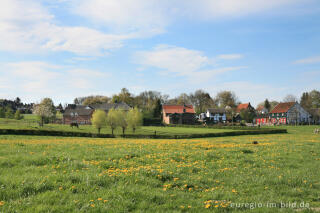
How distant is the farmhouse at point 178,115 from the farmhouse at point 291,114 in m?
46.7

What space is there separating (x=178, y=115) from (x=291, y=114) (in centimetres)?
5944

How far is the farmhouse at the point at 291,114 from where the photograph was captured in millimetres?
126838

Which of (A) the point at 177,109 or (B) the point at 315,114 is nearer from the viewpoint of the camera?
(A) the point at 177,109

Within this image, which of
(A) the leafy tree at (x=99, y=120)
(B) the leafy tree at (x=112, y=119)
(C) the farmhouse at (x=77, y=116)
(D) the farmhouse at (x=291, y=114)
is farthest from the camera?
(C) the farmhouse at (x=77, y=116)

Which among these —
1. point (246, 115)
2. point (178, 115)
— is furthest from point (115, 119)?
point (246, 115)

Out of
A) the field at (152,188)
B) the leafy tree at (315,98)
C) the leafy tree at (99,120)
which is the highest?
the leafy tree at (315,98)

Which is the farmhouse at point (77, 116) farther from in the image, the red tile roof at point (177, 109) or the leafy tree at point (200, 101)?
the leafy tree at point (200, 101)

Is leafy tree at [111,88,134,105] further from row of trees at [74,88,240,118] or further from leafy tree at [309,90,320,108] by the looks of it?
leafy tree at [309,90,320,108]

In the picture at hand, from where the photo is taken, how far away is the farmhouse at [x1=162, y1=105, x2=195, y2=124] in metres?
125

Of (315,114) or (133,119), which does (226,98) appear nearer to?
(315,114)

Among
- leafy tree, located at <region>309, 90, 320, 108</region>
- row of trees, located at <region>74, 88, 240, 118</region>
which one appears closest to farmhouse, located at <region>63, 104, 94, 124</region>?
row of trees, located at <region>74, 88, 240, 118</region>

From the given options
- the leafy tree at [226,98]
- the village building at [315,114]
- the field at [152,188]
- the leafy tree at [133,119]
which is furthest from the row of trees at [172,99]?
the field at [152,188]

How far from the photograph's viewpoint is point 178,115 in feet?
412

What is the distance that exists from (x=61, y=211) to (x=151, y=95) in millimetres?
150442
